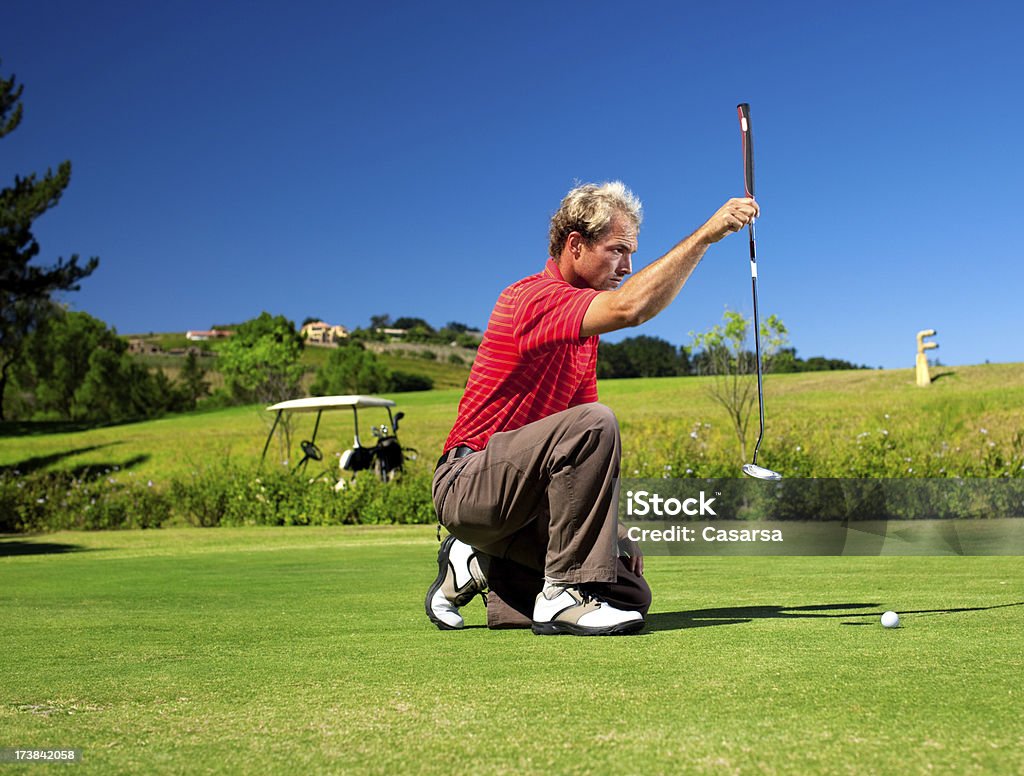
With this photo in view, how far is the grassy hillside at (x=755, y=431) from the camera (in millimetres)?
14266

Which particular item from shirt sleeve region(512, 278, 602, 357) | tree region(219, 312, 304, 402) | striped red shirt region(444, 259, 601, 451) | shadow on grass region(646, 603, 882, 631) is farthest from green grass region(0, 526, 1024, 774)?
tree region(219, 312, 304, 402)

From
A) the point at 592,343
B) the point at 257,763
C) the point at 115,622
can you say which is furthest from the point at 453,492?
the point at 257,763

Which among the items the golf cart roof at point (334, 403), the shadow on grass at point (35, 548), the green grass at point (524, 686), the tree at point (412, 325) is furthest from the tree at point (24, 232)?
the tree at point (412, 325)

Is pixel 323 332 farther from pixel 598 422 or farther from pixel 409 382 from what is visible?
pixel 598 422

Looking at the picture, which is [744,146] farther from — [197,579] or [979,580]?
[197,579]

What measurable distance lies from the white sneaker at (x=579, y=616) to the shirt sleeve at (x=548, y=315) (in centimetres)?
88

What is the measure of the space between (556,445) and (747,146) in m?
1.50

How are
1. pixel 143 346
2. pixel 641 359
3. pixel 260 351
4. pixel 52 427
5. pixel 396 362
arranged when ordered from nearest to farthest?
pixel 52 427
pixel 260 351
pixel 641 359
pixel 396 362
pixel 143 346

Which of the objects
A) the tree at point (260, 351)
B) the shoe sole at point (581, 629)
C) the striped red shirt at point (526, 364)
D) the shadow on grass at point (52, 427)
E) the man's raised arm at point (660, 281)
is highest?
the tree at point (260, 351)

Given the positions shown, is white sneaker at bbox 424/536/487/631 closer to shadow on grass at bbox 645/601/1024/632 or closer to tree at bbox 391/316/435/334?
shadow on grass at bbox 645/601/1024/632

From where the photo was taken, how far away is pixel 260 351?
62312mm

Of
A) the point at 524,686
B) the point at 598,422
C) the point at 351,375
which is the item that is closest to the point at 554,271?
the point at 598,422

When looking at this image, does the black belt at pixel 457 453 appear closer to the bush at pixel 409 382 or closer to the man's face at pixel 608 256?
the man's face at pixel 608 256

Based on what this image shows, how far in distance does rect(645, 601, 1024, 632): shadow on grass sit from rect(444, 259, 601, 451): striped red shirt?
93 cm
